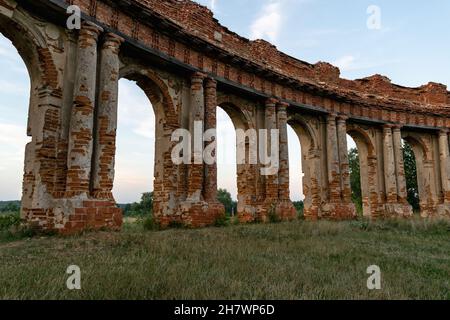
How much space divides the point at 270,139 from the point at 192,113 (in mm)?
4303

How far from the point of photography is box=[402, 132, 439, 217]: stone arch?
20500 millimetres

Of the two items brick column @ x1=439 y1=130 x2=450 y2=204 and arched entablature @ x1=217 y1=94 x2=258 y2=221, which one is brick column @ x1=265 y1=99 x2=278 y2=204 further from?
brick column @ x1=439 y1=130 x2=450 y2=204

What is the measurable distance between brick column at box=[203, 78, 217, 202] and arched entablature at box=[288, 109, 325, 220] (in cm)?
533

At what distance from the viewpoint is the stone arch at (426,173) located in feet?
67.3

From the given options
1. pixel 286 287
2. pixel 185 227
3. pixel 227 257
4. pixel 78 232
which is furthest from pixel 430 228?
pixel 78 232

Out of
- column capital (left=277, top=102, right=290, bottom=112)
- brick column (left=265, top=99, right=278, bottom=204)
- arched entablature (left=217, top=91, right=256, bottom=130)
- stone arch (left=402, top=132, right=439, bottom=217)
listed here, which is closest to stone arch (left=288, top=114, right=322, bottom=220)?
column capital (left=277, top=102, right=290, bottom=112)

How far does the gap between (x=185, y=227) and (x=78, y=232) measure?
380 centimetres

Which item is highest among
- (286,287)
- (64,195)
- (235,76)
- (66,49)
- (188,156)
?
(235,76)

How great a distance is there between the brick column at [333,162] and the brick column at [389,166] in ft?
12.2

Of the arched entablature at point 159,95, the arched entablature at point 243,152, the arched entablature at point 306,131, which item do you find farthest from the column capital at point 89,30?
the arched entablature at point 306,131

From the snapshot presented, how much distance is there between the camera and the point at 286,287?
10.9ft

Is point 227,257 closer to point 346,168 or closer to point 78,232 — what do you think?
point 78,232

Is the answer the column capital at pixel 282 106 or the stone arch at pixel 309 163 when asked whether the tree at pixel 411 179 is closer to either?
the stone arch at pixel 309 163

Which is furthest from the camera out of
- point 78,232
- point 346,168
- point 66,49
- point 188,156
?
point 346,168
